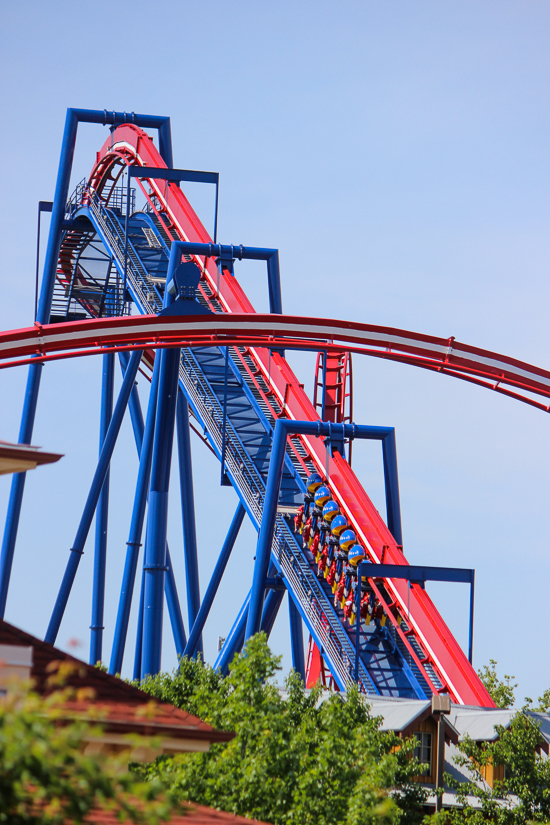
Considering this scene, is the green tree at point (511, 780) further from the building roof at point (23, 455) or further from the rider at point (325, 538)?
the building roof at point (23, 455)

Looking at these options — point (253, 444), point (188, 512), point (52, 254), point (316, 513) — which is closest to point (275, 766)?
point (316, 513)

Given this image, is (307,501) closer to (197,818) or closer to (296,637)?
(296,637)

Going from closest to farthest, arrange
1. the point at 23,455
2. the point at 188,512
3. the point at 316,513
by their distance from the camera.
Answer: the point at 23,455
the point at 316,513
the point at 188,512

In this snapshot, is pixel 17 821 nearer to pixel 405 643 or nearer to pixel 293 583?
pixel 405 643

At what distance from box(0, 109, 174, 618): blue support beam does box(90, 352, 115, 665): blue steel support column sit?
6.38ft

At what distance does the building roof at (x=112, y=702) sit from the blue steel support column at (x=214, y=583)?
14587 mm

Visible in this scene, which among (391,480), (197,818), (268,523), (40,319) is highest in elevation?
(40,319)

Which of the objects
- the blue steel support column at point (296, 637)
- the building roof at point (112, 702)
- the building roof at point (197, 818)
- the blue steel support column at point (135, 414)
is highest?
the blue steel support column at point (135, 414)

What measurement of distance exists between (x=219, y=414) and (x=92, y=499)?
3011 millimetres

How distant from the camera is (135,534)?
70.7 ft

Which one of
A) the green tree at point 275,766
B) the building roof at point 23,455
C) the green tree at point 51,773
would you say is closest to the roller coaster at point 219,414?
the green tree at point 275,766

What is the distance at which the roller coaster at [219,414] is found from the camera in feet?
52.8

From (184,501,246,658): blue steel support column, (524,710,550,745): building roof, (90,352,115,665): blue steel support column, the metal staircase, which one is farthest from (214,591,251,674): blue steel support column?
(524,710,550,745): building roof

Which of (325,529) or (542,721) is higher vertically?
(325,529)
